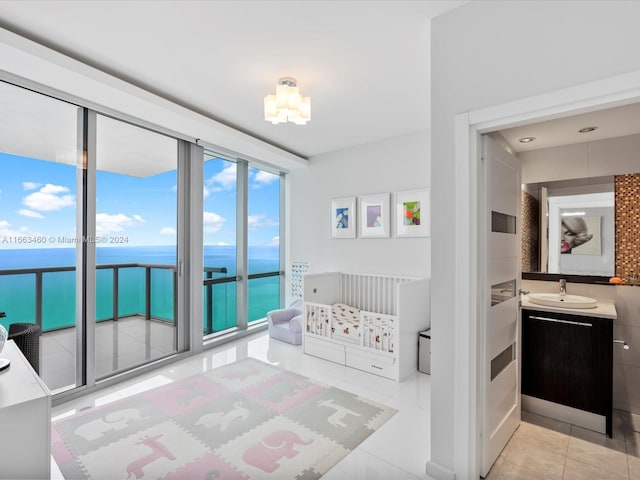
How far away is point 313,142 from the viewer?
410cm

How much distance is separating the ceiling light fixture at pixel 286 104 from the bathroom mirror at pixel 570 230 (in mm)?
2009

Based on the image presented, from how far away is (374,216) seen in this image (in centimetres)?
404

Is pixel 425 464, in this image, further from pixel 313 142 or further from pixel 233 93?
pixel 313 142

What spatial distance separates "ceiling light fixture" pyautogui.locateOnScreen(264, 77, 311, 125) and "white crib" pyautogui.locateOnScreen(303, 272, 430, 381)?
1733 mm

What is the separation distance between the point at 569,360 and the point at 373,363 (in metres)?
1.53

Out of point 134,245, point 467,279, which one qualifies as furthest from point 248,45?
point 134,245

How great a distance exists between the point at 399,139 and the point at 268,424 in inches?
129

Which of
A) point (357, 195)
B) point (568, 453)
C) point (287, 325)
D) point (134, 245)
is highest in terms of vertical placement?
point (357, 195)

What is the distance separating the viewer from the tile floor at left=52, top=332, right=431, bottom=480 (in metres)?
1.81

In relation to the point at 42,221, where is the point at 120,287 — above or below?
below

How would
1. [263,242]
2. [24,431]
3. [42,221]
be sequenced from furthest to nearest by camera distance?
1. [263,242]
2. [42,221]
3. [24,431]

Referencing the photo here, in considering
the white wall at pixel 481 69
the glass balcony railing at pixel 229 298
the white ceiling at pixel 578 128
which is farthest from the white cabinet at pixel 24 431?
the white ceiling at pixel 578 128

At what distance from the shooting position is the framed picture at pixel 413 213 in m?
3.63

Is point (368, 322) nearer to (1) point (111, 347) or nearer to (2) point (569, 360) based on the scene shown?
(2) point (569, 360)
